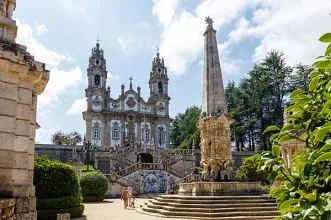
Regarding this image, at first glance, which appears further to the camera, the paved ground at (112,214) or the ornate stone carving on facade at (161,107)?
the ornate stone carving on facade at (161,107)

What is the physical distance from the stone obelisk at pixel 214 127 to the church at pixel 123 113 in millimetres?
29041

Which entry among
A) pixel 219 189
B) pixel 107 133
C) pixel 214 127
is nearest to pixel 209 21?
pixel 214 127

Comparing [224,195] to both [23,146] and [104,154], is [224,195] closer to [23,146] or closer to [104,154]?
[23,146]

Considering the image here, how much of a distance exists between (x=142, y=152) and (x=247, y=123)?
47.4 ft

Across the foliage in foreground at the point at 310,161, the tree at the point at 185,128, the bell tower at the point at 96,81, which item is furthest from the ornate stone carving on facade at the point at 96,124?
the foliage in foreground at the point at 310,161

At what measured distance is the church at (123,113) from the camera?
46.1 meters

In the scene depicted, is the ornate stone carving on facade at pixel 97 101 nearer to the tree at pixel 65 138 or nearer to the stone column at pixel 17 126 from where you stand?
the tree at pixel 65 138

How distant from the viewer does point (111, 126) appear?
46875 mm

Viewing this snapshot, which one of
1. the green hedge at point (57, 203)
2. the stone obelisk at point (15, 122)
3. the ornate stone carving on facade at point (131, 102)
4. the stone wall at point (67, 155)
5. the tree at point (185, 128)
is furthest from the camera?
the tree at point (185, 128)

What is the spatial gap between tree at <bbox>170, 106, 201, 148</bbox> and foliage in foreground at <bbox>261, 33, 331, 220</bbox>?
48.2 metres

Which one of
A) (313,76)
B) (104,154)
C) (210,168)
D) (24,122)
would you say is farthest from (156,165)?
(313,76)

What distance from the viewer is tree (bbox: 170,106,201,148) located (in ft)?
178

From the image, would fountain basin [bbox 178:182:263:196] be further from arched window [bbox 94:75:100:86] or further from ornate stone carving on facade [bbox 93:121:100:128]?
arched window [bbox 94:75:100:86]

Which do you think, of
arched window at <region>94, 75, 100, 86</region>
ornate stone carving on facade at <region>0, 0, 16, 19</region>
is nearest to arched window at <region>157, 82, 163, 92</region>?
arched window at <region>94, 75, 100, 86</region>
